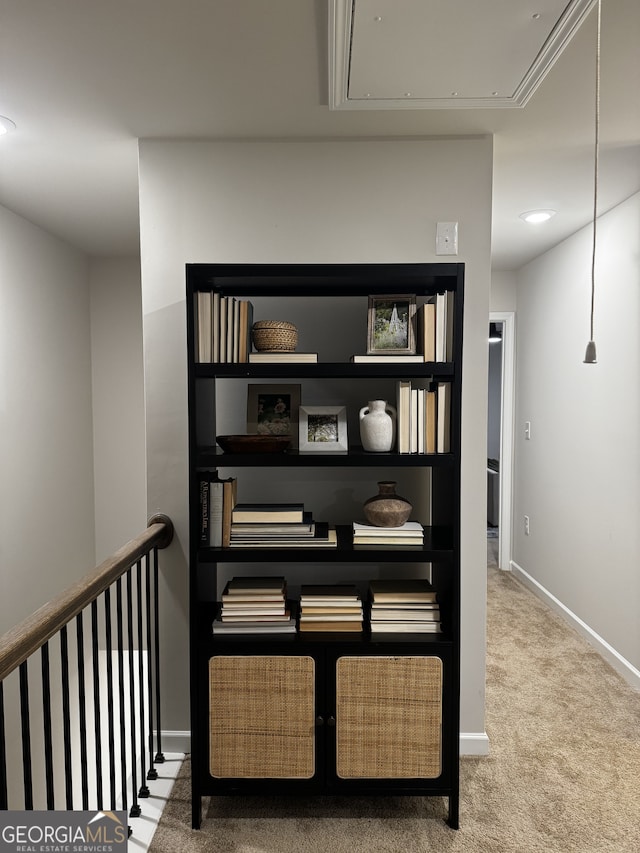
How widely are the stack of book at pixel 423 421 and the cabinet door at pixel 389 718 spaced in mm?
703

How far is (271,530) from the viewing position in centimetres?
213

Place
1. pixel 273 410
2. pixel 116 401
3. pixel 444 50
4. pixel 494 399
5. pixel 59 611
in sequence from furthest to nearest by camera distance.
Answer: pixel 494 399 < pixel 116 401 < pixel 273 410 < pixel 444 50 < pixel 59 611

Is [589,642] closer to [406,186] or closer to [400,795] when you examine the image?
[400,795]

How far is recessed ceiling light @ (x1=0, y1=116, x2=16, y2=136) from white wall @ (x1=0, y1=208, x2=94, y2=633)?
1110 millimetres

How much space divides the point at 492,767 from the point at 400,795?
0.55 metres

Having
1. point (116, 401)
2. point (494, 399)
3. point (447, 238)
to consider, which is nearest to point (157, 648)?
point (447, 238)

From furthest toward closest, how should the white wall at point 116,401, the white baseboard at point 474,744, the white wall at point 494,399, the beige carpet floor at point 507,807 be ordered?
the white wall at point 494,399 < the white wall at point 116,401 < the white baseboard at point 474,744 < the beige carpet floor at point 507,807

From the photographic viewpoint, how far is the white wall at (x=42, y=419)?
341 centimetres

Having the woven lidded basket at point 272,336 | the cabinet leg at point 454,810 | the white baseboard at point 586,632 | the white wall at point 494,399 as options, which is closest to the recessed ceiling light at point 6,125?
the woven lidded basket at point 272,336

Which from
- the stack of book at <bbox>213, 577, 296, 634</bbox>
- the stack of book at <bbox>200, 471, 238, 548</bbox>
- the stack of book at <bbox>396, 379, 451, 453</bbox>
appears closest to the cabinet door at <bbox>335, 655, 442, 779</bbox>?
the stack of book at <bbox>213, 577, 296, 634</bbox>

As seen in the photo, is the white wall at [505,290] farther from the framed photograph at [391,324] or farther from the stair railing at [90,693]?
the stair railing at [90,693]

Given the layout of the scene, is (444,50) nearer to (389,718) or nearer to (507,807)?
(389,718)

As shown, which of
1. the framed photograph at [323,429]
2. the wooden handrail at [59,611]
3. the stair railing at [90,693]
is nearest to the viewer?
the wooden handrail at [59,611]

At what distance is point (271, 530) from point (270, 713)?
1.98 feet
